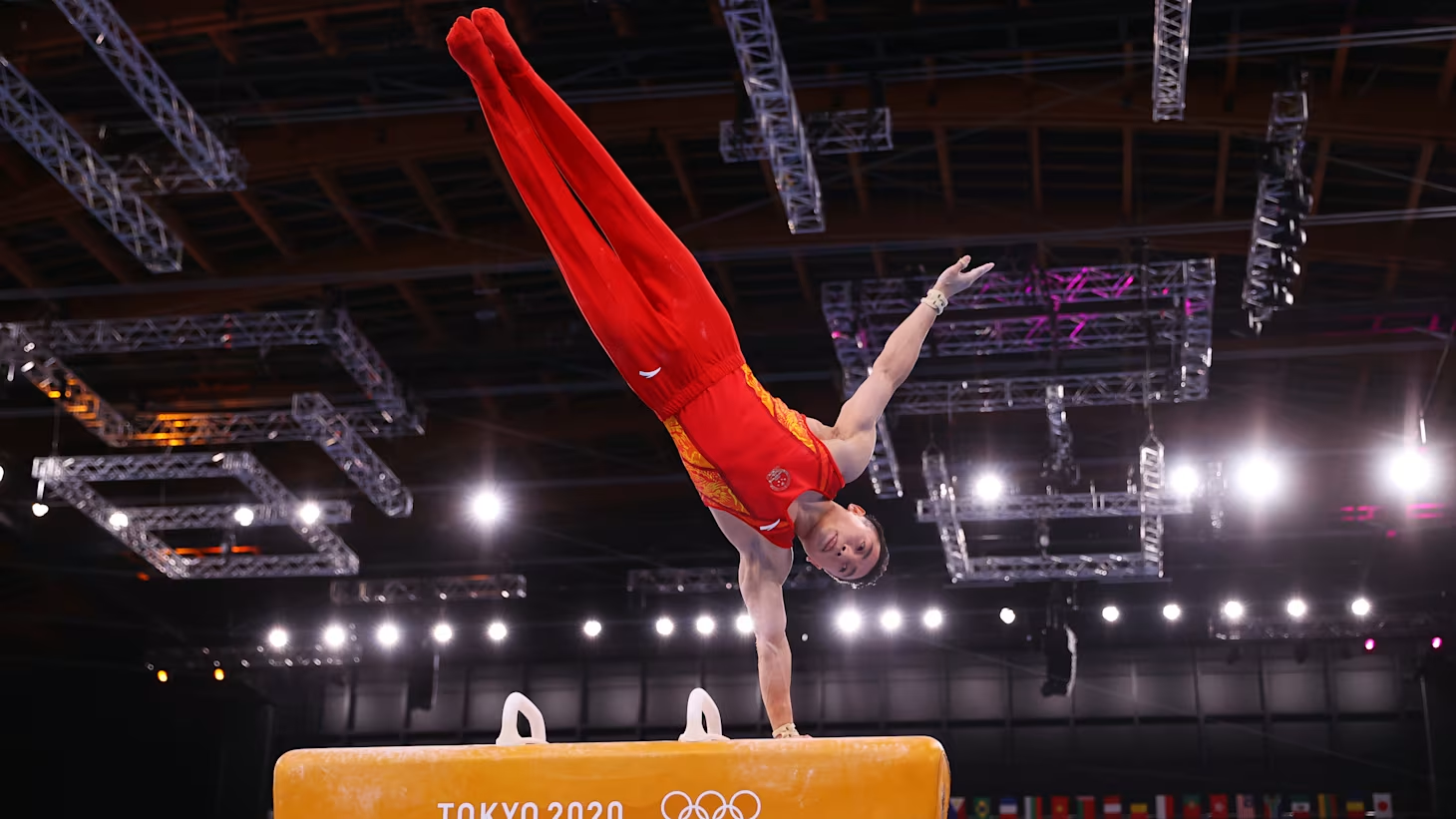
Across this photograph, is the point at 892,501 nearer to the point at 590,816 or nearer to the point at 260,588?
the point at 260,588

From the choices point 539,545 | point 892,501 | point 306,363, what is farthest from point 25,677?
point 892,501

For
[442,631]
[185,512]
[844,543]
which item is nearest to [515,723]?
[844,543]

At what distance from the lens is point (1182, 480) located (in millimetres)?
13156

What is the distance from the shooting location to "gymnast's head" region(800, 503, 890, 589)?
4.31m

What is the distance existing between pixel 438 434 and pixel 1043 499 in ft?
19.6

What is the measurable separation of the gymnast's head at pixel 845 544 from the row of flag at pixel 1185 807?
13523 mm

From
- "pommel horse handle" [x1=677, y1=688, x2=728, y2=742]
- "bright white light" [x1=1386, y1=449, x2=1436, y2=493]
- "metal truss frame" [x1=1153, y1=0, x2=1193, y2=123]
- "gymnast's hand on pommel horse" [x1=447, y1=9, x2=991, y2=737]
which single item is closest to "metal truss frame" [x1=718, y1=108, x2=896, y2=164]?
"metal truss frame" [x1=1153, y1=0, x2=1193, y2=123]

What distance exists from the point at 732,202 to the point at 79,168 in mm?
4557

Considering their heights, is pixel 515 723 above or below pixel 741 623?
below

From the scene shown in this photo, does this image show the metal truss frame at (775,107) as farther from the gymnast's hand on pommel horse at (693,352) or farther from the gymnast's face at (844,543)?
the gymnast's face at (844,543)

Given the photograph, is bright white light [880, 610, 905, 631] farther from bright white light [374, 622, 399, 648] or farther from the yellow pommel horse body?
the yellow pommel horse body

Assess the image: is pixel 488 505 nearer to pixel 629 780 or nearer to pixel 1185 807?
pixel 1185 807

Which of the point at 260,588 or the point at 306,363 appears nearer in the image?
the point at 306,363

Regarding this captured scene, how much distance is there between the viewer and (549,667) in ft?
66.1
